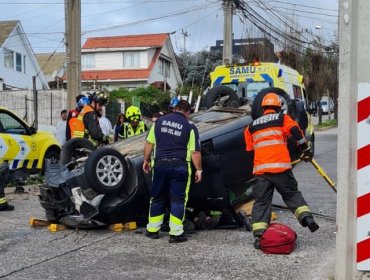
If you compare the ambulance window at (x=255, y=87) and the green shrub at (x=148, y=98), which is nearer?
the ambulance window at (x=255, y=87)

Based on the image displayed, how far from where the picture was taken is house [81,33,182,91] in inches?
1880

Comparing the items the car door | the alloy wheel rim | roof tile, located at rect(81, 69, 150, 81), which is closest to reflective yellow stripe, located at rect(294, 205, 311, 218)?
the alloy wheel rim

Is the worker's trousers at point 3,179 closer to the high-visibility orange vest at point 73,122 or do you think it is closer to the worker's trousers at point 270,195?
the high-visibility orange vest at point 73,122

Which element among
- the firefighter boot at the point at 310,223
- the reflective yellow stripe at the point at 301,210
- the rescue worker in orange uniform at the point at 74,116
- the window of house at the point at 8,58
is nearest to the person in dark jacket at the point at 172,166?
the reflective yellow stripe at the point at 301,210

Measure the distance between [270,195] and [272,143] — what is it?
58 centimetres

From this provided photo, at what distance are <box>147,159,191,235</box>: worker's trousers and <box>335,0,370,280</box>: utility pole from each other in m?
2.66

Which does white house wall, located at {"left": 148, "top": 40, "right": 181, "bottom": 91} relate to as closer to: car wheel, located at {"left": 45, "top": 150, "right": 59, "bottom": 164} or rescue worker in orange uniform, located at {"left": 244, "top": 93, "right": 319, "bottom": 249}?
car wheel, located at {"left": 45, "top": 150, "right": 59, "bottom": 164}

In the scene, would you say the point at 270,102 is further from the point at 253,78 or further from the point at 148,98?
the point at 148,98

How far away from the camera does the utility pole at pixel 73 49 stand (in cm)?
1284

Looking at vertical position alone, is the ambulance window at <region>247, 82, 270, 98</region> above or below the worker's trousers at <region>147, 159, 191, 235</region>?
above

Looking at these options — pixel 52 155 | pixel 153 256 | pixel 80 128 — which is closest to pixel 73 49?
pixel 52 155

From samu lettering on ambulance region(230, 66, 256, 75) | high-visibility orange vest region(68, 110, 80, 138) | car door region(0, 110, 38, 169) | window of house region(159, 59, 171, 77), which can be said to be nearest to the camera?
high-visibility orange vest region(68, 110, 80, 138)

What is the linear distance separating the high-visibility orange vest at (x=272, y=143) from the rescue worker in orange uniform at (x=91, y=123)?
11.9 ft

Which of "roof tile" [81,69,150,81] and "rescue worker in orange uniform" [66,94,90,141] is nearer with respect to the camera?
"rescue worker in orange uniform" [66,94,90,141]
